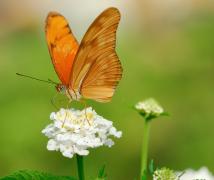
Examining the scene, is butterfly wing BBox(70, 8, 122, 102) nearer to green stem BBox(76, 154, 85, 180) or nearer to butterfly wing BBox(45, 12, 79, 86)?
butterfly wing BBox(45, 12, 79, 86)

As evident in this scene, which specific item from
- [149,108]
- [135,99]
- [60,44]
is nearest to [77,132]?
[60,44]

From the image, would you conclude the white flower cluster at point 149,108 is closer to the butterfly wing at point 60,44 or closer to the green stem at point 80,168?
the butterfly wing at point 60,44

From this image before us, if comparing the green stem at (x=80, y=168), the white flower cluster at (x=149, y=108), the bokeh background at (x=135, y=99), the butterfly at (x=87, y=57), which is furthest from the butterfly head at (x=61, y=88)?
the bokeh background at (x=135, y=99)

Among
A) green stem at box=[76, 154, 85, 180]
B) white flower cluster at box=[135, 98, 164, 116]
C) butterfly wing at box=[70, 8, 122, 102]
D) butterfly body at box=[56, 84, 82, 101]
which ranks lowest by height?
green stem at box=[76, 154, 85, 180]

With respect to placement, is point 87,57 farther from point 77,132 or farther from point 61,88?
point 77,132

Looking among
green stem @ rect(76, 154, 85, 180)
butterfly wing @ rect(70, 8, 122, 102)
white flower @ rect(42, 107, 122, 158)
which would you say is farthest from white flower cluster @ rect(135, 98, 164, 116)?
green stem @ rect(76, 154, 85, 180)

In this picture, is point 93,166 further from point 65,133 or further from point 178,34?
point 65,133
